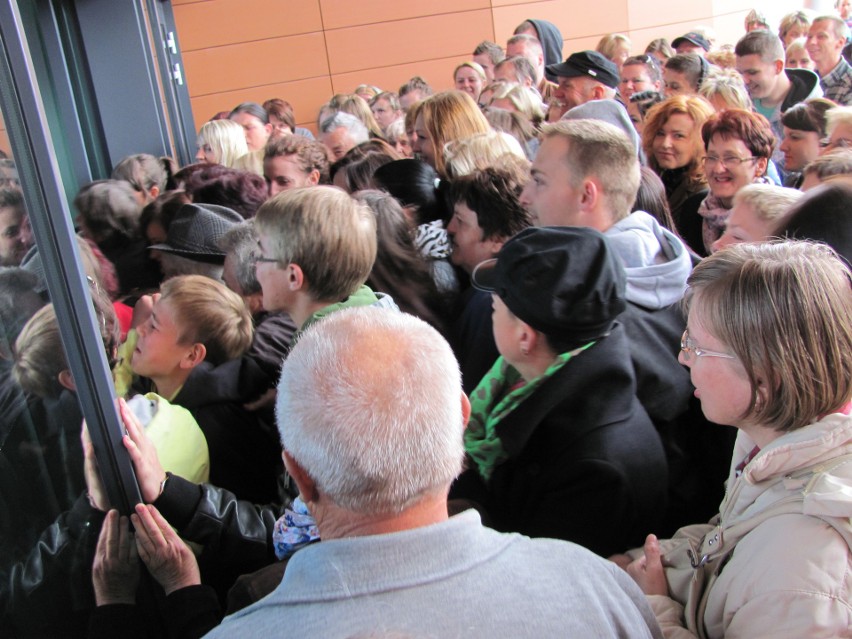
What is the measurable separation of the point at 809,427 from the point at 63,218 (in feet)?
4.44

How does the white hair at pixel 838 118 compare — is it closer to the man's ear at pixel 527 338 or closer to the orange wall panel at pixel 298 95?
the man's ear at pixel 527 338

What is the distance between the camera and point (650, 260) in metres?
2.28

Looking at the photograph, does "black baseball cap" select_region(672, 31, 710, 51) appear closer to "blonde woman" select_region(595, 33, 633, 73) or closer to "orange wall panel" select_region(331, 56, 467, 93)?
"blonde woman" select_region(595, 33, 633, 73)

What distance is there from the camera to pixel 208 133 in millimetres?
5160

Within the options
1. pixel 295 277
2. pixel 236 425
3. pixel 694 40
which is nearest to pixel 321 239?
pixel 295 277

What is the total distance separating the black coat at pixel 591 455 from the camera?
1.61 meters

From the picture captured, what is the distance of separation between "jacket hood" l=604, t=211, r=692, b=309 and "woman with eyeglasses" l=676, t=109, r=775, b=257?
98cm

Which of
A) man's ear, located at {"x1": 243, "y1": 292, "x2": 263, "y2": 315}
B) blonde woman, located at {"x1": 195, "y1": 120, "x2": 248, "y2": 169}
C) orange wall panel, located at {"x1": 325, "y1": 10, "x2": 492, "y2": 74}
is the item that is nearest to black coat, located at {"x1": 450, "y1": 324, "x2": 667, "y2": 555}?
man's ear, located at {"x1": 243, "y1": 292, "x2": 263, "y2": 315}

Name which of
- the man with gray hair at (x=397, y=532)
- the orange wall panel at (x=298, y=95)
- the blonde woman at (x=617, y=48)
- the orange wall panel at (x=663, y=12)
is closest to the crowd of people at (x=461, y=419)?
the man with gray hair at (x=397, y=532)

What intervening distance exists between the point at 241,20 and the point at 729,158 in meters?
8.90

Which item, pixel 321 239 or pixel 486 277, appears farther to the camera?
pixel 321 239

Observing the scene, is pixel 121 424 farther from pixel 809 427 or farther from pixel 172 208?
pixel 172 208

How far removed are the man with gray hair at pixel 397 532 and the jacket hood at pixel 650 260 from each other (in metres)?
1.12

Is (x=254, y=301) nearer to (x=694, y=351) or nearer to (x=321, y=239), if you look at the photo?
(x=321, y=239)
